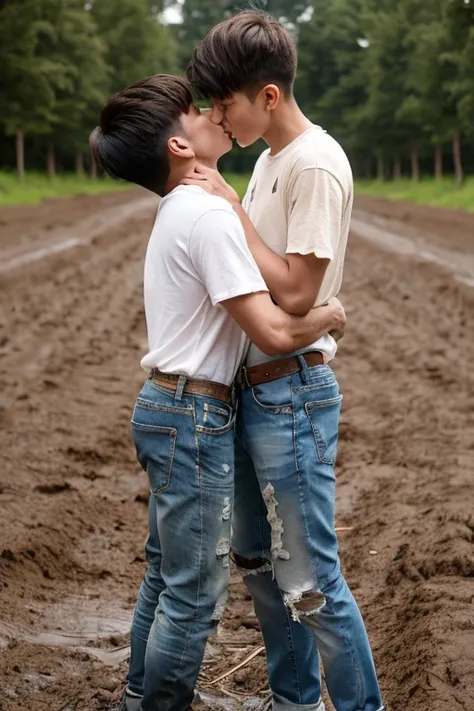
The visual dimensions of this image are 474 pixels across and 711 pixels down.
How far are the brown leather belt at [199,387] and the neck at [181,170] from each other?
58 cm

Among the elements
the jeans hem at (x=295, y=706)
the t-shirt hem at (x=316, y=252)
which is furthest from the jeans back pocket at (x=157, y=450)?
the jeans hem at (x=295, y=706)

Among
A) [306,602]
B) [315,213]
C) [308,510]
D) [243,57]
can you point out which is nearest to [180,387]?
[308,510]

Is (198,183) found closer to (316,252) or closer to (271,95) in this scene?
(271,95)

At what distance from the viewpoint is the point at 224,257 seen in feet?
9.23

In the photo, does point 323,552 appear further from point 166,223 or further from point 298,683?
point 166,223

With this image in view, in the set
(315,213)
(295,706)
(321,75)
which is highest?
(315,213)

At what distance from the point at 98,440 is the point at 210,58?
4.43 meters

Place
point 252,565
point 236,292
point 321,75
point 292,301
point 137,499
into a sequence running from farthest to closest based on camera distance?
point 321,75
point 137,499
point 252,565
point 292,301
point 236,292

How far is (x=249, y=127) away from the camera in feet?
9.79

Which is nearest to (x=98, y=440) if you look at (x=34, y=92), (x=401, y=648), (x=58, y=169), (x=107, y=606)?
(x=107, y=606)

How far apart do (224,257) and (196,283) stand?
171 millimetres

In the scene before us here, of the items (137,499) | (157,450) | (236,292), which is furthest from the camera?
(137,499)

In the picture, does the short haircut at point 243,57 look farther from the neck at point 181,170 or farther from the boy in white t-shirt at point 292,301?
the neck at point 181,170

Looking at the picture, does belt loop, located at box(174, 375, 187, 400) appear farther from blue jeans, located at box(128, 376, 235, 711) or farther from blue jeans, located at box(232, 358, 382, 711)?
blue jeans, located at box(232, 358, 382, 711)
